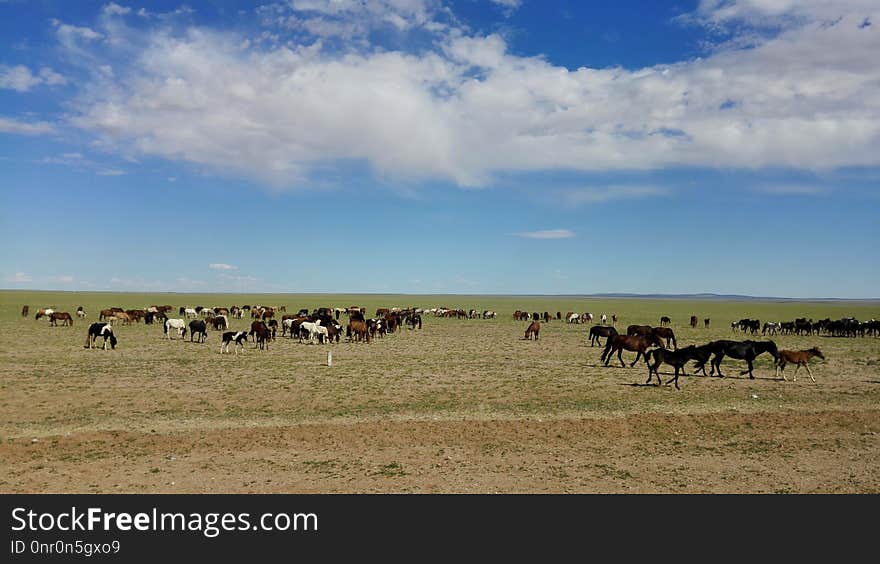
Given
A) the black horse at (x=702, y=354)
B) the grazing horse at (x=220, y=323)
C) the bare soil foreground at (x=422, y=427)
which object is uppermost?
the black horse at (x=702, y=354)

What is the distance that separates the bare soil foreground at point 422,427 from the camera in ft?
36.3

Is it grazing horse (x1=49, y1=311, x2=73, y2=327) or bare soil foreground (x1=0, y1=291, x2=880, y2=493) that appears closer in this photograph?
bare soil foreground (x1=0, y1=291, x2=880, y2=493)

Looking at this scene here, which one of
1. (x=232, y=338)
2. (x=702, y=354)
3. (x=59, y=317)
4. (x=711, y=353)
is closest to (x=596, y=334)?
(x=711, y=353)

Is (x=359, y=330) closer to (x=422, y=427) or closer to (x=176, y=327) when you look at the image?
(x=176, y=327)

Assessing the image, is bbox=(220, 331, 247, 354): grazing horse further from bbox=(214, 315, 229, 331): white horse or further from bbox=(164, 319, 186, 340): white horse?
bbox=(214, 315, 229, 331): white horse

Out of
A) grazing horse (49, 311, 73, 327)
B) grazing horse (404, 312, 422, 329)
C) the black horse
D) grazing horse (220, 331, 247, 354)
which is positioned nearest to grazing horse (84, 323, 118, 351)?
grazing horse (220, 331, 247, 354)

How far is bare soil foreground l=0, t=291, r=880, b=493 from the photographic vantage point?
436 inches

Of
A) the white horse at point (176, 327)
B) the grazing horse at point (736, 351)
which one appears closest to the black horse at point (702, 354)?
the grazing horse at point (736, 351)

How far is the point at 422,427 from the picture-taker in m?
14.9

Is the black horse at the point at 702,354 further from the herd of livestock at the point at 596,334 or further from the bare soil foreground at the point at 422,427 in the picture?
the bare soil foreground at the point at 422,427

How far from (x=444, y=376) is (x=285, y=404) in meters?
7.38

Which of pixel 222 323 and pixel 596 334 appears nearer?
pixel 596 334

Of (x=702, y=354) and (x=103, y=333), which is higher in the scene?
(x=702, y=354)

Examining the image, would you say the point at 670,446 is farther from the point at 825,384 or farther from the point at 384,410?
the point at 825,384
